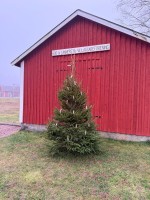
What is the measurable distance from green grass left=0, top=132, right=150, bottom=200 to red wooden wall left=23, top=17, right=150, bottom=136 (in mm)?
1070

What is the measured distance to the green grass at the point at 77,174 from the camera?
5.15 m

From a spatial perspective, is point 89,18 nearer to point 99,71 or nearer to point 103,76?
point 99,71

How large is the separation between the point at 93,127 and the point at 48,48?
4836mm

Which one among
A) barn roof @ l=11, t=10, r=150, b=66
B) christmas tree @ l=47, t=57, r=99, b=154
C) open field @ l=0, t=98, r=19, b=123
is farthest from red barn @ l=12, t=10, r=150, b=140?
open field @ l=0, t=98, r=19, b=123

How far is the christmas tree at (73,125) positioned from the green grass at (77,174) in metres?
0.40

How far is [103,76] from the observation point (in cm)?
897

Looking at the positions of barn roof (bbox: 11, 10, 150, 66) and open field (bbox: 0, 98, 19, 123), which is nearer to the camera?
barn roof (bbox: 11, 10, 150, 66)

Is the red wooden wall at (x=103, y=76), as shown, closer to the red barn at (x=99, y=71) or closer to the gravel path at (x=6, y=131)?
the red barn at (x=99, y=71)

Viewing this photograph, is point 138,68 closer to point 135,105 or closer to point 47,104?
point 135,105

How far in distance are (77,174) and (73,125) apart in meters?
1.42

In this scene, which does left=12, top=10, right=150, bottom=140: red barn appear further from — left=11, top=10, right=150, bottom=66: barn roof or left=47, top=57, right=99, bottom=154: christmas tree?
left=47, top=57, right=99, bottom=154: christmas tree

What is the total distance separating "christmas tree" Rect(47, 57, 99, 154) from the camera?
22.0 ft

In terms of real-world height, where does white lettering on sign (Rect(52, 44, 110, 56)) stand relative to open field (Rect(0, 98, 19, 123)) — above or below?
above

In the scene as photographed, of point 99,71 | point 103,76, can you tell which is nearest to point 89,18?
point 99,71
